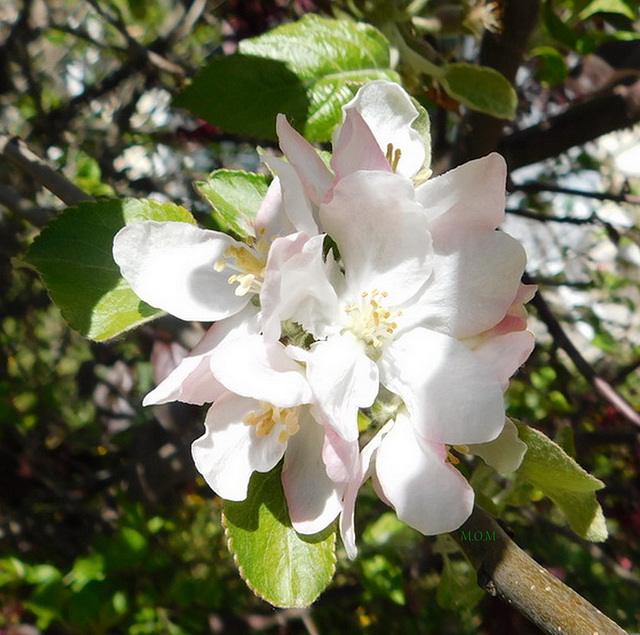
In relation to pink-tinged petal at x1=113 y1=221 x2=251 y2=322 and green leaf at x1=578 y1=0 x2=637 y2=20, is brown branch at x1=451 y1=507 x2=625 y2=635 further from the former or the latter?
green leaf at x1=578 y1=0 x2=637 y2=20

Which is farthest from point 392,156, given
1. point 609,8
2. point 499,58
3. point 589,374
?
point 589,374

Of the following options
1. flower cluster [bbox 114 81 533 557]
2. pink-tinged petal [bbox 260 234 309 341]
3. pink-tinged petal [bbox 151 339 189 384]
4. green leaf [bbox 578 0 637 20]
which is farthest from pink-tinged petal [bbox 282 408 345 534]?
green leaf [bbox 578 0 637 20]

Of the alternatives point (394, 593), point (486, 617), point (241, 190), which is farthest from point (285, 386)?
point (486, 617)

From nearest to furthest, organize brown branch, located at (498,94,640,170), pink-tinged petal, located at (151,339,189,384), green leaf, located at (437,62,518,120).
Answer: green leaf, located at (437,62,518,120), brown branch, located at (498,94,640,170), pink-tinged petal, located at (151,339,189,384)

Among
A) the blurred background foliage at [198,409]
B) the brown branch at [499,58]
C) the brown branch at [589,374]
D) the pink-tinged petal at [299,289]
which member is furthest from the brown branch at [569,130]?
the pink-tinged petal at [299,289]

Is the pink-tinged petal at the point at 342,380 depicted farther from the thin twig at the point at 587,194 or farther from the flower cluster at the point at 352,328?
the thin twig at the point at 587,194

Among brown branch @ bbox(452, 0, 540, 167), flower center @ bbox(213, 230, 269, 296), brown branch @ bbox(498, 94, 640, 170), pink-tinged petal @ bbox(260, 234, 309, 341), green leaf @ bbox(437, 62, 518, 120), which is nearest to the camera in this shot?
pink-tinged petal @ bbox(260, 234, 309, 341)

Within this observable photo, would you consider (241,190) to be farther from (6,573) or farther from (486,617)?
(486,617)
